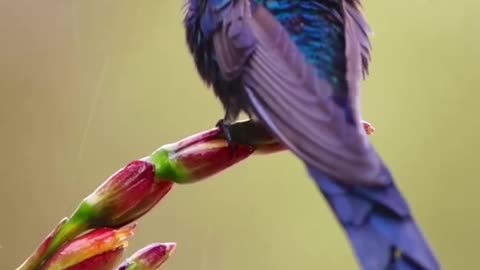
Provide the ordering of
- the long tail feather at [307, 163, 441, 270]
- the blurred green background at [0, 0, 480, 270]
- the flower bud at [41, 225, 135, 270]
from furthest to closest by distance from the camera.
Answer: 1. the blurred green background at [0, 0, 480, 270]
2. the flower bud at [41, 225, 135, 270]
3. the long tail feather at [307, 163, 441, 270]

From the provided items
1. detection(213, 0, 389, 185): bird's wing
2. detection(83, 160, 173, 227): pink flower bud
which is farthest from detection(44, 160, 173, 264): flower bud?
detection(213, 0, 389, 185): bird's wing

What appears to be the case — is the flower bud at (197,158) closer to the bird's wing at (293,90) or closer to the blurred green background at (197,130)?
the bird's wing at (293,90)

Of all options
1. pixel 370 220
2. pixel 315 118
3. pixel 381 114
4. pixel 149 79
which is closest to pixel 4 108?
A: pixel 149 79

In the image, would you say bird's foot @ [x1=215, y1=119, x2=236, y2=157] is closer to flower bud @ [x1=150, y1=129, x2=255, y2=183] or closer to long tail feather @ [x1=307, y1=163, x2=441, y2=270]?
flower bud @ [x1=150, y1=129, x2=255, y2=183]

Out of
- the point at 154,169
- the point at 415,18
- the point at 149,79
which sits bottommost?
the point at 415,18

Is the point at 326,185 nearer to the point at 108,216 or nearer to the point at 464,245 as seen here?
the point at 108,216

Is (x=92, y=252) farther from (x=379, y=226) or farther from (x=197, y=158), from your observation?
(x=379, y=226)
